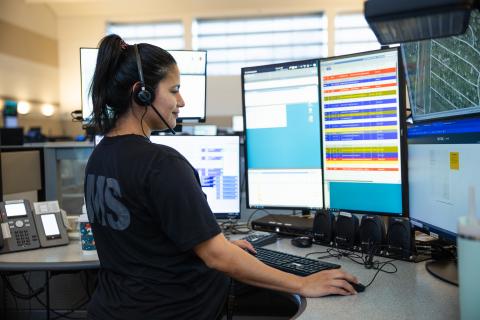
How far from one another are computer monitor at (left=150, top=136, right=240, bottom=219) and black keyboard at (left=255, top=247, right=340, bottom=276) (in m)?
0.43

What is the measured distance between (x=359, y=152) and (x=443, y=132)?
35 cm

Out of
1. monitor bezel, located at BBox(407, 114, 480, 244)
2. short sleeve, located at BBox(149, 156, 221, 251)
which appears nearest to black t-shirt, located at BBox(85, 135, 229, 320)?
short sleeve, located at BBox(149, 156, 221, 251)

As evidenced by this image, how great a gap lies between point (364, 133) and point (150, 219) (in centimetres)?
85

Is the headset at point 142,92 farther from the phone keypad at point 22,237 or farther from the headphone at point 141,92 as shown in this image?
the phone keypad at point 22,237

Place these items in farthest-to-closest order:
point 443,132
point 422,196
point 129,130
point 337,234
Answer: point 337,234
point 422,196
point 443,132
point 129,130

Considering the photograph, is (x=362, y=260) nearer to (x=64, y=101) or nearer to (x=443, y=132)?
(x=443, y=132)

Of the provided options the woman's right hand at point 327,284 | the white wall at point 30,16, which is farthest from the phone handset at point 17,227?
the white wall at point 30,16

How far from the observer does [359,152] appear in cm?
153

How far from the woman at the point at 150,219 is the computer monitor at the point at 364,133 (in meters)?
0.49

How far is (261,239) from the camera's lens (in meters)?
1.59

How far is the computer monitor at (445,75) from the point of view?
43.9 inches

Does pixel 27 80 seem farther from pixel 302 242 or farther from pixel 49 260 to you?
pixel 302 242

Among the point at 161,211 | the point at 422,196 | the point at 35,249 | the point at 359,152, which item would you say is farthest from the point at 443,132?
the point at 35,249

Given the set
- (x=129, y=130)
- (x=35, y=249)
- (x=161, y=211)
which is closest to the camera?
(x=161, y=211)
